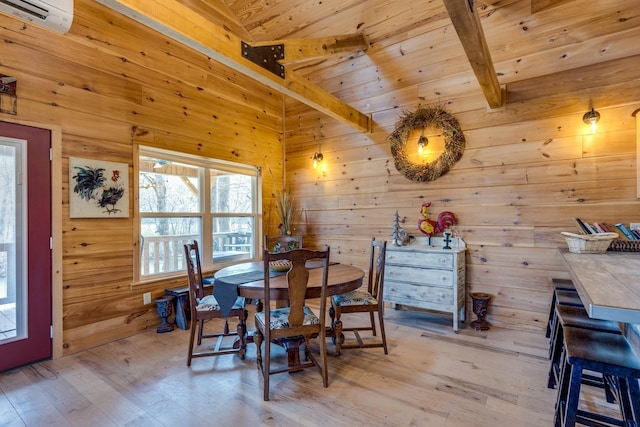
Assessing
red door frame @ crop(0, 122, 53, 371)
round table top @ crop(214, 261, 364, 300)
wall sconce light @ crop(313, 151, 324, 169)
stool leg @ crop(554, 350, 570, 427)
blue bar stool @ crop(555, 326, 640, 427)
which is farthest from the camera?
wall sconce light @ crop(313, 151, 324, 169)

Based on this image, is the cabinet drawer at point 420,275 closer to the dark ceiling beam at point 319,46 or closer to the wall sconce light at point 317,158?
the wall sconce light at point 317,158

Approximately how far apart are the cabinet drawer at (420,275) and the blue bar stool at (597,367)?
5.44 ft

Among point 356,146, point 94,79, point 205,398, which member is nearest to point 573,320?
point 205,398

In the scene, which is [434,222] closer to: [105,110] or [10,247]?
[105,110]

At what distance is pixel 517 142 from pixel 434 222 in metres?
1.19

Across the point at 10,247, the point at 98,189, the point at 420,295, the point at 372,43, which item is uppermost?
the point at 372,43

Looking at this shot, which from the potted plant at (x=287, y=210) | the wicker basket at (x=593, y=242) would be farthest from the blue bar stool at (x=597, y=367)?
the potted plant at (x=287, y=210)

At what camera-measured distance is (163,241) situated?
12.2ft

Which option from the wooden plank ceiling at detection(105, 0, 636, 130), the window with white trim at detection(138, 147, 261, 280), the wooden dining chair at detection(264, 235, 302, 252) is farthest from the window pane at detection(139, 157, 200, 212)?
the wooden plank ceiling at detection(105, 0, 636, 130)

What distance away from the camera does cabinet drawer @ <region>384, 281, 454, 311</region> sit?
11.0 feet

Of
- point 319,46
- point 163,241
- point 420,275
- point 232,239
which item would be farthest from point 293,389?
point 319,46

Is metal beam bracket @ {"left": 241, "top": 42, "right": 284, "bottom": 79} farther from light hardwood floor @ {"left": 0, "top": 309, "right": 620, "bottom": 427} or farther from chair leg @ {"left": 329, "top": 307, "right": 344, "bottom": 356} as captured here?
light hardwood floor @ {"left": 0, "top": 309, "right": 620, "bottom": 427}

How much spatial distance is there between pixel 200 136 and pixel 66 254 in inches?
75.2

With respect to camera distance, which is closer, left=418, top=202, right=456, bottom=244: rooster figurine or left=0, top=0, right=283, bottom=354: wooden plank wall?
left=0, top=0, right=283, bottom=354: wooden plank wall
